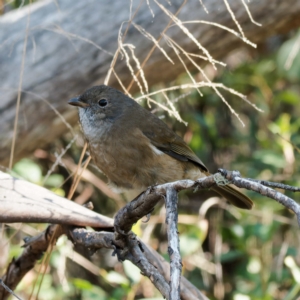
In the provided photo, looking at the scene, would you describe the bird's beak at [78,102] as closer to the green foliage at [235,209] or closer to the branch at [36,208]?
the green foliage at [235,209]

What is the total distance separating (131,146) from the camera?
3119mm

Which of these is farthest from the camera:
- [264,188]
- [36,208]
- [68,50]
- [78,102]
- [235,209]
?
[235,209]

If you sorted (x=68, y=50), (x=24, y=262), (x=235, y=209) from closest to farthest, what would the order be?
1. (x=24, y=262)
2. (x=68, y=50)
3. (x=235, y=209)

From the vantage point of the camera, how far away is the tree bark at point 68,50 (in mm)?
4086

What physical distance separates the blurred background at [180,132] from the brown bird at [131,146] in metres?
0.16

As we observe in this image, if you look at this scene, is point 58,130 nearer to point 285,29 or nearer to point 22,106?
point 22,106

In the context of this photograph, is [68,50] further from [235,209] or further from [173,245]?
[173,245]

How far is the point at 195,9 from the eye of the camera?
4.24 m

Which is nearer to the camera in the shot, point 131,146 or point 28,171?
point 131,146

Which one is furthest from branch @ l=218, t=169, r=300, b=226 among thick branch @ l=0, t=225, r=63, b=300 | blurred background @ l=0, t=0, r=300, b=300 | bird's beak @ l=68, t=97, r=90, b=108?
bird's beak @ l=68, t=97, r=90, b=108

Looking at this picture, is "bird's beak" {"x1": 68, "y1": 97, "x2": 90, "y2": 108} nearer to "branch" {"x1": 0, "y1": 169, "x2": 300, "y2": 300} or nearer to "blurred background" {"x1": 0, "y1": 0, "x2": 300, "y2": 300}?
"blurred background" {"x1": 0, "y1": 0, "x2": 300, "y2": 300}

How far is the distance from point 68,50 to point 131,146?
1.35 m

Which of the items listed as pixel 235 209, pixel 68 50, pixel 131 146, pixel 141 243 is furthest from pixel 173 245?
pixel 235 209

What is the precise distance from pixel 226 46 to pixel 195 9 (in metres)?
0.44
